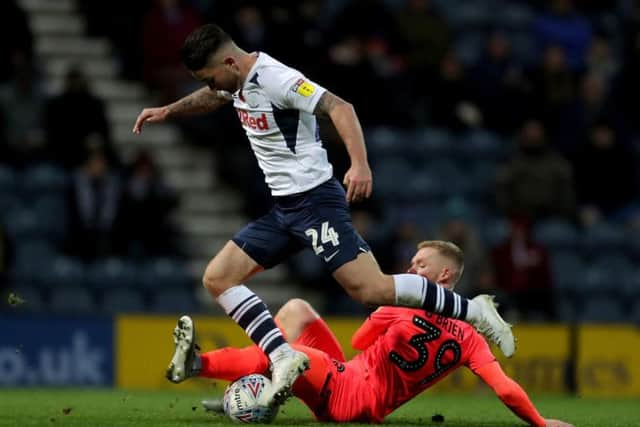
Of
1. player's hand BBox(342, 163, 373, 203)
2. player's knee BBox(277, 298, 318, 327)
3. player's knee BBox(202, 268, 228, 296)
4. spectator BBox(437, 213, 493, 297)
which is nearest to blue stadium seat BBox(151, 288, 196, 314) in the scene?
spectator BBox(437, 213, 493, 297)

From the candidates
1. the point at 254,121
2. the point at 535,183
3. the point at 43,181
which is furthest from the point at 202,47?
the point at 535,183

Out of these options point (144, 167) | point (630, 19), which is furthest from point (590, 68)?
point (144, 167)

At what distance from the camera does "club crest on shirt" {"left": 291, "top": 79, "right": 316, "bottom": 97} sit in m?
7.13

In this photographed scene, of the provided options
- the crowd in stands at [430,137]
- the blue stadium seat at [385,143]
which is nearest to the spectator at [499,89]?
the crowd in stands at [430,137]

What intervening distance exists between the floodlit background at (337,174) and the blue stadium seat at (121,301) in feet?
0.04

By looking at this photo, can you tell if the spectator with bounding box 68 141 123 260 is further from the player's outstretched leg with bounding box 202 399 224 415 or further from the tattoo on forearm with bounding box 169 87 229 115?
the player's outstretched leg with bounding box 202 399 224 415

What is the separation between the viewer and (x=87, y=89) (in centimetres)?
1337

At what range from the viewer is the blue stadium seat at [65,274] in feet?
41.7

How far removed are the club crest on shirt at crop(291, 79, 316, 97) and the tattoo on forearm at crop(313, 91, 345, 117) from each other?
7 cm

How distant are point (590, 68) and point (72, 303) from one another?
690cm

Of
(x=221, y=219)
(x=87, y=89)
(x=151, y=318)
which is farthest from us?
(x=221, y=219)

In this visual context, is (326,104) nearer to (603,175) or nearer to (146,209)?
(146,209)

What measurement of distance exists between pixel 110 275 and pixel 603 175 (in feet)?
17.5

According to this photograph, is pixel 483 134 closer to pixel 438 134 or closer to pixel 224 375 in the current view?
pixel 438 134
